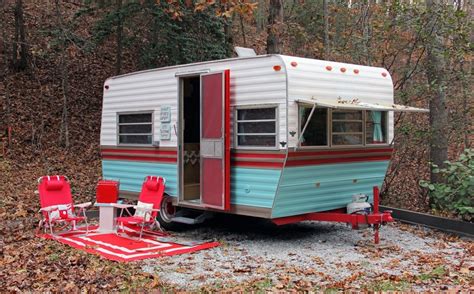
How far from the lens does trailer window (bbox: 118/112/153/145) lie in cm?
986

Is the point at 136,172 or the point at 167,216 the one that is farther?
the point at 136,172

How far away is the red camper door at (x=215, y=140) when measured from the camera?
8.23 m

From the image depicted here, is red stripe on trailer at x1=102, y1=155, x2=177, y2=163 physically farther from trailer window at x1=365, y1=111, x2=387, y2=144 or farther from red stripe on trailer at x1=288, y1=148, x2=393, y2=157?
trailer window at x1=365, y1=111, x2=387, y2=144

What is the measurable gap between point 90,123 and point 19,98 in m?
2.50

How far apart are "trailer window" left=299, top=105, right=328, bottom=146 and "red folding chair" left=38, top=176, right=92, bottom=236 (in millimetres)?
3979

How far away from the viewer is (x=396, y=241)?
8461 mm

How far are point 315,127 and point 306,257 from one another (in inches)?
78.2

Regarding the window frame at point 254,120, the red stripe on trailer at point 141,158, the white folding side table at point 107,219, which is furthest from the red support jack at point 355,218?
the white folding side table at point 107,219

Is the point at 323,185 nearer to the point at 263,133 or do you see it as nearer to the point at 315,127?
the point at 315,127

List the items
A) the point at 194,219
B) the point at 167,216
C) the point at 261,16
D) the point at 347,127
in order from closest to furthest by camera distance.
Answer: the point at 347,127 → the point at 194,219 → the point at 167,216 → the point at 261,16

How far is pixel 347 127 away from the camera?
28.7ft

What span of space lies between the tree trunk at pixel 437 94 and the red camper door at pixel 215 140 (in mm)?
4993

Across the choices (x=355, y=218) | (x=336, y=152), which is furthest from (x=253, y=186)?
(x=355, y=218)

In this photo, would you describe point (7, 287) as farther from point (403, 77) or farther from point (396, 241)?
point (403, 77)
